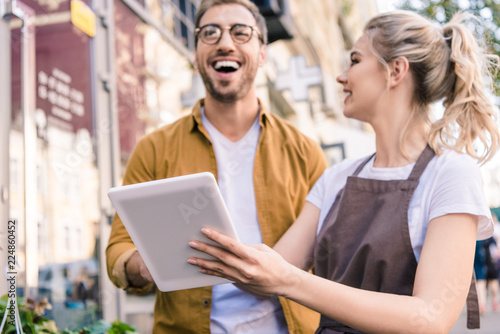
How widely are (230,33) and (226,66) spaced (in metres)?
0.16

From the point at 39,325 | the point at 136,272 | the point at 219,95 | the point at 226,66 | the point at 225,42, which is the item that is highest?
the point at 225,42

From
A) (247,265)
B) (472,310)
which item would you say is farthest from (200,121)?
(472,310)

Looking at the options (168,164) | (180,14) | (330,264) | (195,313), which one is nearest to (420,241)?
(330,264)

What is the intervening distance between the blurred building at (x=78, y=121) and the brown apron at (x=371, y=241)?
0.65m

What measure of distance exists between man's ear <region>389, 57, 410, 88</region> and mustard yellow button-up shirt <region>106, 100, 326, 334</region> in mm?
588

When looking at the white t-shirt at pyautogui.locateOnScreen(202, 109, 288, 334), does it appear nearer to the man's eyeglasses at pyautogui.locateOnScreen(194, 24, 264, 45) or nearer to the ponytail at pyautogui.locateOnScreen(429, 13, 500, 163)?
the man's eyeglasses at pyautogui.locateOnScreen(194, 24, 264, 45)

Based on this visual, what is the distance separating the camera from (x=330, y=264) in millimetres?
1818

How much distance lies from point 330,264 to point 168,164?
79 centimetres

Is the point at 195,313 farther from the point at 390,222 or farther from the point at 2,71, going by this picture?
the point at 2,71

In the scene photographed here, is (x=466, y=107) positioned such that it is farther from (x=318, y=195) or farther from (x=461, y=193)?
(x=318, y=195)

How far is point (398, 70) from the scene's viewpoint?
1.86 metres

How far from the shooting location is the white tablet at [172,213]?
1.26m

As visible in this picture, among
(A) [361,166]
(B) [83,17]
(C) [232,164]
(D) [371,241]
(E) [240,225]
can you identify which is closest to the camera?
(D) [371,241]

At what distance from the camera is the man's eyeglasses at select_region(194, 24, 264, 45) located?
7.80ft
